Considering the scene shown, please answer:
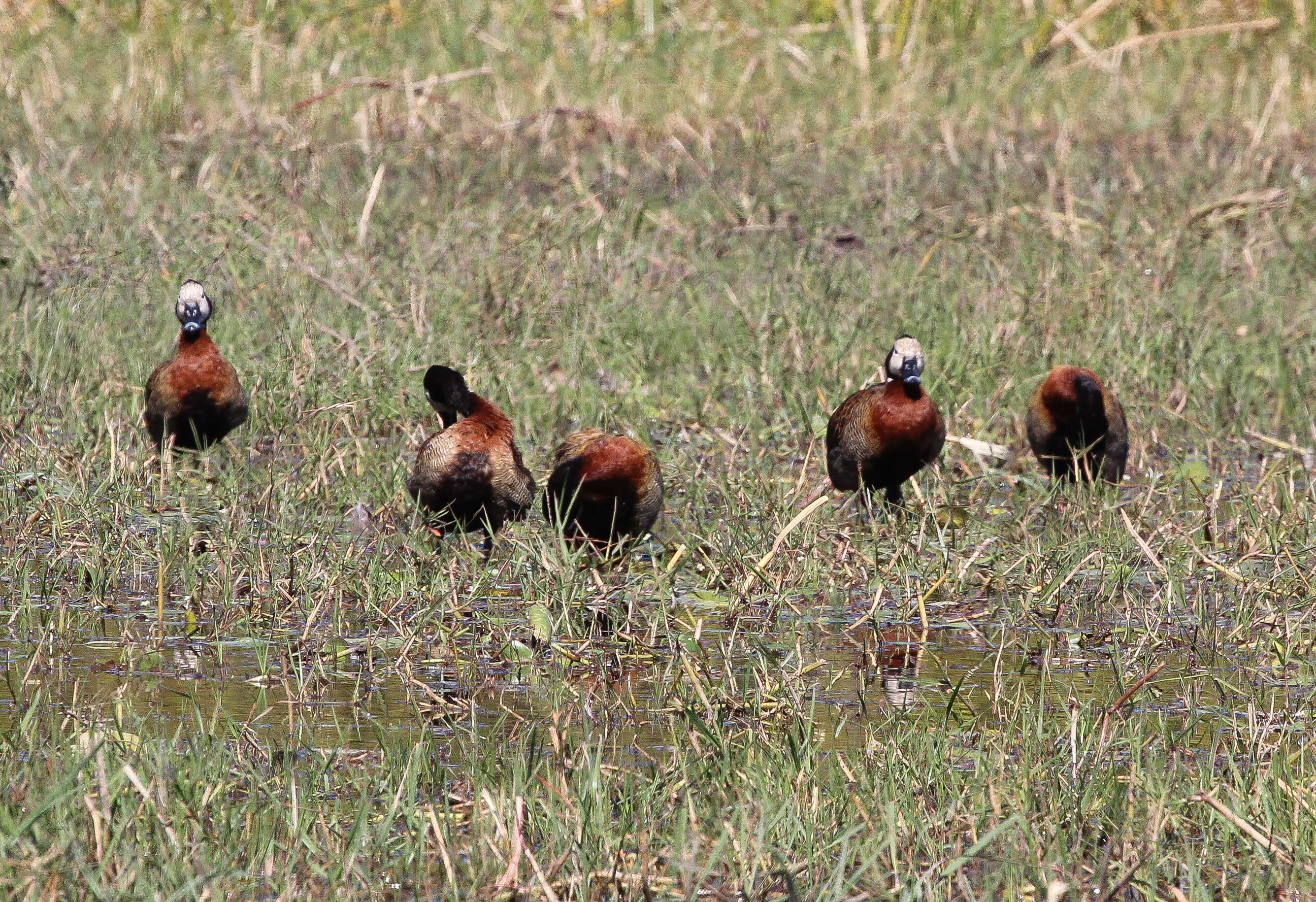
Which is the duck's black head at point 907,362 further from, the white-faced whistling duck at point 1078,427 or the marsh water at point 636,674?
the marsh water at point 636,674

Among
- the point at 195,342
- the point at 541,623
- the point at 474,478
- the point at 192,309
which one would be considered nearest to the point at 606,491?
the point at 474,478

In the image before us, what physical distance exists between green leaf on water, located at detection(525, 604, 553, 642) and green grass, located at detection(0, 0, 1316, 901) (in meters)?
0.01

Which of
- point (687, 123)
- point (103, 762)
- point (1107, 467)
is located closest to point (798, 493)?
point (1107, 467)

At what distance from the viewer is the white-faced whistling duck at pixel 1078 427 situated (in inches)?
282

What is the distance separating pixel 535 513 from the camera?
22.1 ft

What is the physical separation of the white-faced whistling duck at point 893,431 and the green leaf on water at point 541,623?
5.96 feet

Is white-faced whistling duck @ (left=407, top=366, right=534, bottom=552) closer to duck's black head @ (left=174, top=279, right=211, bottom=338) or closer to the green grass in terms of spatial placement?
the green grass

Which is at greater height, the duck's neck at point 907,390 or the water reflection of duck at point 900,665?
the duck's neck at point 907,390

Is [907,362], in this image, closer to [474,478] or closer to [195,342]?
[474,478]

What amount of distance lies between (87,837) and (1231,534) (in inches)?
167

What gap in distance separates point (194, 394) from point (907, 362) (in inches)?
102

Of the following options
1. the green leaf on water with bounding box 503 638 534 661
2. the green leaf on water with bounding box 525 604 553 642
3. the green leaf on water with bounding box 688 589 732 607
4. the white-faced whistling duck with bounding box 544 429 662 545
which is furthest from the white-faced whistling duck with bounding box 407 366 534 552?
the green leaf on water with bounding box 503 638 534 661

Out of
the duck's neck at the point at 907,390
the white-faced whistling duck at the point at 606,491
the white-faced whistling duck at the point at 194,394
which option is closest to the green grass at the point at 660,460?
the white-faced whistling duck at the point at 194,394

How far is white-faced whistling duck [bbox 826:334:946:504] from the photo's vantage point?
269 inches
